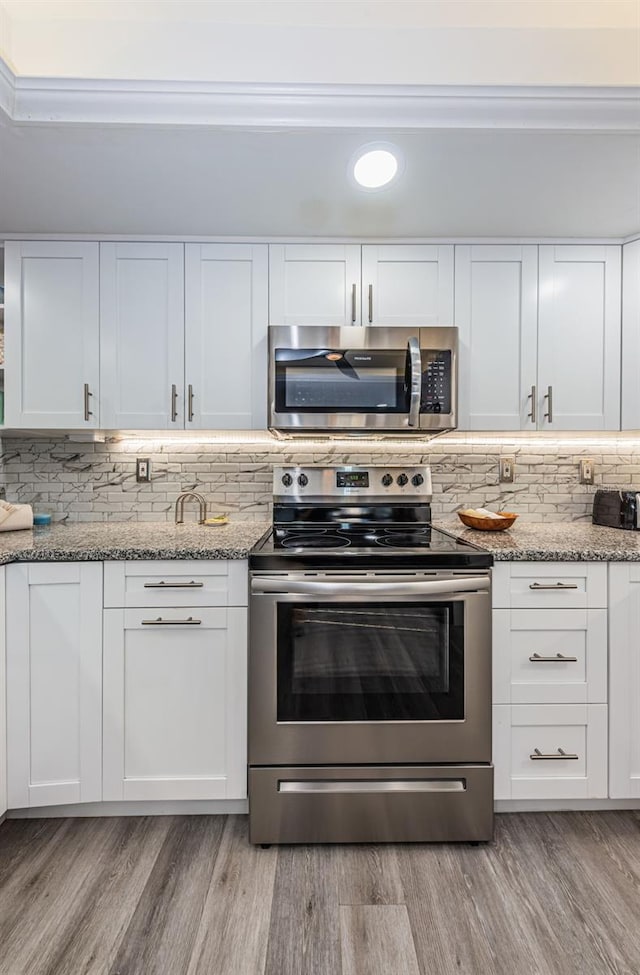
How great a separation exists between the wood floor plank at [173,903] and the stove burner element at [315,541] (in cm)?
103

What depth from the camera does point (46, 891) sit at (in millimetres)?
1573

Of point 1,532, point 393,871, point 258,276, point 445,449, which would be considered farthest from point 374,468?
point 1,532

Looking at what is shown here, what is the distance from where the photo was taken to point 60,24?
1.58 meters

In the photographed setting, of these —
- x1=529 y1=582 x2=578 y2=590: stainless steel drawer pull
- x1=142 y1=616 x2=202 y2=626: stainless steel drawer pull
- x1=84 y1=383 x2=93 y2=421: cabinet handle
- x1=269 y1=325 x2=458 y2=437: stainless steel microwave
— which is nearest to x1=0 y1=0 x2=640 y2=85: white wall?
x1=269 y1=325 x2=458 y2=437: stainless steel microwave

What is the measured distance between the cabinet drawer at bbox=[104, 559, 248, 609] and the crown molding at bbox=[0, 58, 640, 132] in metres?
1.40

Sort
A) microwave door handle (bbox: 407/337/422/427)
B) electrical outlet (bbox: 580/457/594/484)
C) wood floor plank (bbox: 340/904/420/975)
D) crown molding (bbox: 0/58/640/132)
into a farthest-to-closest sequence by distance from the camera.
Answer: electrical outlet (bbox: 580/457/594/484), microwave door handle (bbox: 407/337/422/427), crown molding (bbox: 0/58/640/132), wood floor plank (bbox: 340/904/420/975)

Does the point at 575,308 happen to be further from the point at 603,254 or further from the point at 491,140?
the point at 491,140

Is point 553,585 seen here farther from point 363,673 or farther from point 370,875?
point 370,875

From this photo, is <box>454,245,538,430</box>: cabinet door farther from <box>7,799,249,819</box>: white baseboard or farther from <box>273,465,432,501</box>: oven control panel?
<box>7,799,249,819</box>: white baseboard

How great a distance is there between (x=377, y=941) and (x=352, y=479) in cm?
157

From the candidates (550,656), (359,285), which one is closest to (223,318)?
(359,285)

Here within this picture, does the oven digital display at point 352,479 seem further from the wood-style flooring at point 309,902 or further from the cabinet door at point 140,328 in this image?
the wood-style flooring at point 309,902

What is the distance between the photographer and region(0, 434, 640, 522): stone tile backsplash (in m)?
2.56

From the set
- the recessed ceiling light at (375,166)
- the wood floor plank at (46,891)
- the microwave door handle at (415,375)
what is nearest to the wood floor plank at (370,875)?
the wood floor plank at (46,891)
